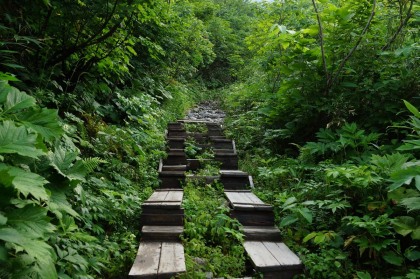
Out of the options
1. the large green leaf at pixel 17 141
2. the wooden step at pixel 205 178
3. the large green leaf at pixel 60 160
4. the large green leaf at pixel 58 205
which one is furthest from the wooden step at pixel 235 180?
the large green leaf at pixel 17 141

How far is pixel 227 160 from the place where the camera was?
669 cm

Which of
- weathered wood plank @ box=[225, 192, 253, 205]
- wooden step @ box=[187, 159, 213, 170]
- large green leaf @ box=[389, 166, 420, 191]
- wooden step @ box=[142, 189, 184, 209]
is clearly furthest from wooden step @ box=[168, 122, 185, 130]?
large green leaf @ box=[389, 166, 420, 191]

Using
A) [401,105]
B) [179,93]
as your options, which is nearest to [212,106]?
[179,93]

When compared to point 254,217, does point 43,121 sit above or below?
above

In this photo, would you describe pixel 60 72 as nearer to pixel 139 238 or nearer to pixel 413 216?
pixel 139 238

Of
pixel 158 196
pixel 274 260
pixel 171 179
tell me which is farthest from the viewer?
pixel 171 179

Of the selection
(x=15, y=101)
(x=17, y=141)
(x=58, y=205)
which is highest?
(x=15, y=101)

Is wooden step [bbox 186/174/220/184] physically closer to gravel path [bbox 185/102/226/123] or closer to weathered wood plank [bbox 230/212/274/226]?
weathered wood plank [bbox 230/212/274/226]

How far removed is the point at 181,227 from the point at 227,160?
2.94 m

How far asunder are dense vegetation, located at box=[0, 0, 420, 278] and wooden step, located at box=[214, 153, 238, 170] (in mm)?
454

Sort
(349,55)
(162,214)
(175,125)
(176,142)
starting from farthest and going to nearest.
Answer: (175,125)
(176,142)
(349,55)
(162,214)

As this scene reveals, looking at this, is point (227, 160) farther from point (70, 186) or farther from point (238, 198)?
point (70, 186)

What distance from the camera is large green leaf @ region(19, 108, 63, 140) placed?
200cm

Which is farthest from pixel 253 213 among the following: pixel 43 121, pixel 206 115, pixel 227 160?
pixel 206 115
